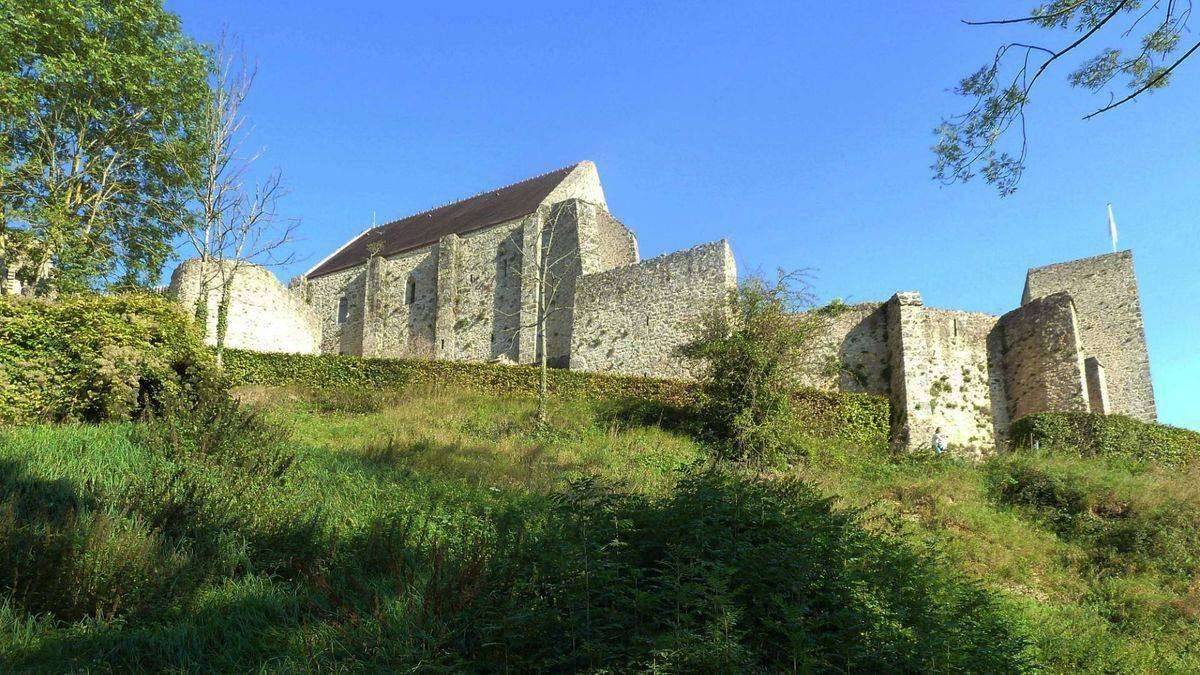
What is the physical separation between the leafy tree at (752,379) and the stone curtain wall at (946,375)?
15.2 ft

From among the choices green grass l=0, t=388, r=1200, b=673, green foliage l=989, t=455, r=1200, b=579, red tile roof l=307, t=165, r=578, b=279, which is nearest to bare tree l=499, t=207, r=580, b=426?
red tile roof l=307, t=165, r=578, b=279

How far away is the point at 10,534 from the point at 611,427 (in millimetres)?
9137

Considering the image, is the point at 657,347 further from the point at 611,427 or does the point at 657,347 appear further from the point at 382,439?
the point at 382,439

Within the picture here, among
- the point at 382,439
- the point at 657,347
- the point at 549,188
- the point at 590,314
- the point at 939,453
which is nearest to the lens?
the point at 382,439

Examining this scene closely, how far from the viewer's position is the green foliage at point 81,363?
8461 millimetres

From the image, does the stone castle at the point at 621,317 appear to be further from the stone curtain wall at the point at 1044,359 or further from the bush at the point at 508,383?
the bush at the point at 508,383

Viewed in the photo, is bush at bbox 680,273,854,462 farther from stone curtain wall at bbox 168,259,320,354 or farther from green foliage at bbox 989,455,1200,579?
stone curtain wall at bbox 168,259,320,354

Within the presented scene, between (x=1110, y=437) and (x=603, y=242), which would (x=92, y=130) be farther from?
(x=1110, y=437)

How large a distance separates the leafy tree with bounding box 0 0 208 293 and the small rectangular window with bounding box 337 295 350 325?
40.3 feet

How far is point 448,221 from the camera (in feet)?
99.0

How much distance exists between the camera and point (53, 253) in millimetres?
14539

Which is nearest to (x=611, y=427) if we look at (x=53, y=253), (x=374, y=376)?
(x=374, y=376)

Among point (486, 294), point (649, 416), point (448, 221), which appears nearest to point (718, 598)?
point (649, 416)

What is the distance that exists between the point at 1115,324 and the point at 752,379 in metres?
13.4
